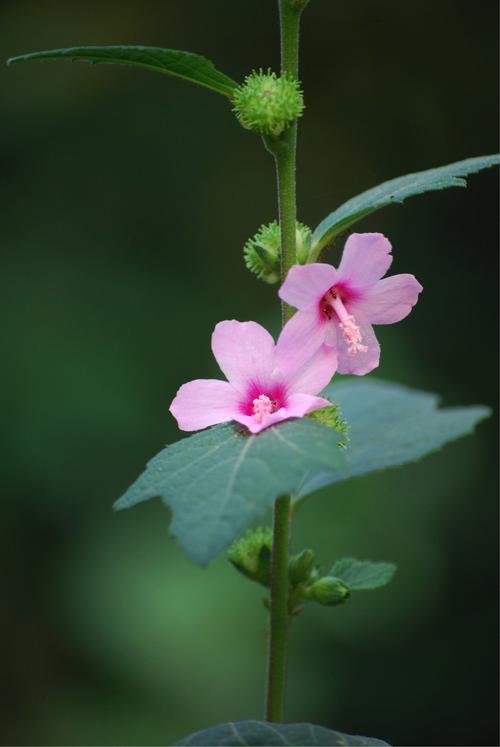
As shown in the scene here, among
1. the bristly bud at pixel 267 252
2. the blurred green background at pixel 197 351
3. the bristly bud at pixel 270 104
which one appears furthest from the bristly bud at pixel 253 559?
the blurred green background at pixel 197 351

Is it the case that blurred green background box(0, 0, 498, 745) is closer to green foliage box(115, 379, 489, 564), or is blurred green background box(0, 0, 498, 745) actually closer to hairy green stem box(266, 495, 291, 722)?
hairy green stem box(266, 495, 291, 722)

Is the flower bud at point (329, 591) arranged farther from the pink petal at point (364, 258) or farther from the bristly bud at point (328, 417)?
the pink petal at point (364, 258)

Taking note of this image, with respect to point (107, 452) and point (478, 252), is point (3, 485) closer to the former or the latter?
point (107, 452)

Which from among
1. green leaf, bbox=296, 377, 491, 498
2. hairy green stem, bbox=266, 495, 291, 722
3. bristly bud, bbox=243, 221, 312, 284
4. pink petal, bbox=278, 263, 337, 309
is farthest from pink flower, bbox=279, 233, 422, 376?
green leaf, bbox=296, 377, 491, 498

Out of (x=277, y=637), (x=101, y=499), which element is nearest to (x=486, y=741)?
(x=101, y=499)

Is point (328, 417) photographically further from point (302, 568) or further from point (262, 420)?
point (302, 568)

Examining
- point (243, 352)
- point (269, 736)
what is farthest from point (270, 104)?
point (269, 736)
